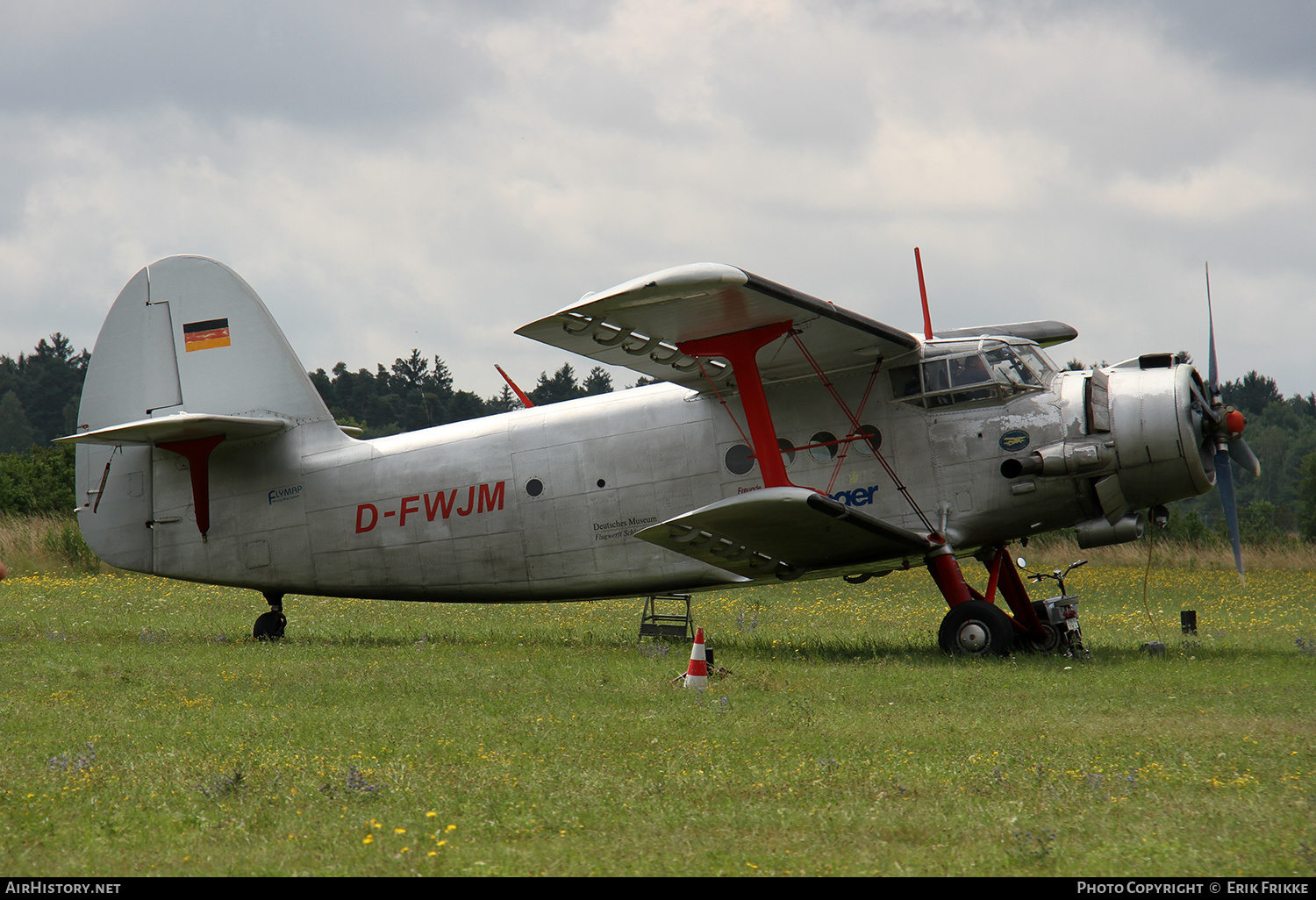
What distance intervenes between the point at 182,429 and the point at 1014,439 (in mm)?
10211

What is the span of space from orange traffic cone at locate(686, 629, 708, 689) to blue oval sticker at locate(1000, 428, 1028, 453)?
4342 mm

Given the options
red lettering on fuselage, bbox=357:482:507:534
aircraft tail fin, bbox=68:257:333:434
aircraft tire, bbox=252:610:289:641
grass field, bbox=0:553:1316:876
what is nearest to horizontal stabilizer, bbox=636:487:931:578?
grass field, bbox=0:553:1316:876

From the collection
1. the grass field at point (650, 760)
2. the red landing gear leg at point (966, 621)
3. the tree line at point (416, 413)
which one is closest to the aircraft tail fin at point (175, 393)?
the grass field at point (650, 760)

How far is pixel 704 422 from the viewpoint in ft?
41.4

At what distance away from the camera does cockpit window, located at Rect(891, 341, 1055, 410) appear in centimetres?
1156

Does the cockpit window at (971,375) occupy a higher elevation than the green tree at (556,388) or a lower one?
lower

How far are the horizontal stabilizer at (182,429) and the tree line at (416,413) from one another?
30.8 metres

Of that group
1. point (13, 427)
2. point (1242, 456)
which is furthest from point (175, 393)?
point (13, 427)

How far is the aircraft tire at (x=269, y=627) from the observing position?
1384 centimetres

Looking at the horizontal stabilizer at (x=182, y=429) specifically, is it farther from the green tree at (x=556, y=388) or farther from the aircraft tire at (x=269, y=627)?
the green tree at (x=556, y=388)

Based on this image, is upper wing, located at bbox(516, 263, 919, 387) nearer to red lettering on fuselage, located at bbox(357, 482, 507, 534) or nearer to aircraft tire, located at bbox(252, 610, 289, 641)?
red lettering on fuselage, located at bbox(357, 482, 507, 534)

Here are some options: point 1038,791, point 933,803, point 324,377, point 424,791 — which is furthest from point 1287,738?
point 324,377

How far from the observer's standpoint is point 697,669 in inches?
371

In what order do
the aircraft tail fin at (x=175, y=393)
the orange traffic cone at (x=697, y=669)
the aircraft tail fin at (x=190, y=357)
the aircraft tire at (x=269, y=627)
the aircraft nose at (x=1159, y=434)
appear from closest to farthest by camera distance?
the orange traffic cone at (x=697, y=669) < the aircraft nose at (x=1159, y=434) < the aircraft tire at (x=269, y=627) < the aircraft tail fin at (x=175, y=393) < the aircraft tail fin at (x=190, y=357)
